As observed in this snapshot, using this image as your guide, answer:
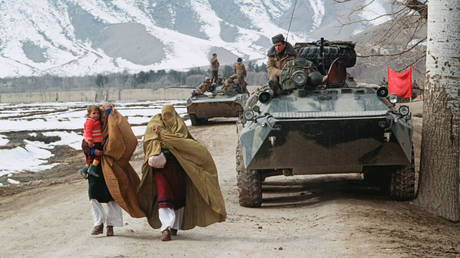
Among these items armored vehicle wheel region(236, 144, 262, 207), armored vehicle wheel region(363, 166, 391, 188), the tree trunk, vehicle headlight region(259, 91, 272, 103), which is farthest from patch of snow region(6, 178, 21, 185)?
the tree trunk

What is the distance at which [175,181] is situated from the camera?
7.27 m

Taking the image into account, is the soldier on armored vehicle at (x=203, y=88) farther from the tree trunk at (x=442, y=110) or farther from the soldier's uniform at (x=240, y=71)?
the tree trunk at (x=442, y=110)

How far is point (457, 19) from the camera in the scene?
8094 mm

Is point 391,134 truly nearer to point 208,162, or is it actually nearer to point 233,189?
point 208,162

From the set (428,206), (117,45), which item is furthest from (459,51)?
(117,45)

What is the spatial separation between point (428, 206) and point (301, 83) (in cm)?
230

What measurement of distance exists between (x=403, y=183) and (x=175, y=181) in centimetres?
339

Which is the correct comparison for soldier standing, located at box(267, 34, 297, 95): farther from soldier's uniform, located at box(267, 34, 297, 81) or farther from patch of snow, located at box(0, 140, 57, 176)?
patch of snow, located at box(0, 140, 57, 176)

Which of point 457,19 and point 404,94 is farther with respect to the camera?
point 404,94

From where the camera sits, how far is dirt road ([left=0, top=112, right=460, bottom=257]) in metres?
6.45

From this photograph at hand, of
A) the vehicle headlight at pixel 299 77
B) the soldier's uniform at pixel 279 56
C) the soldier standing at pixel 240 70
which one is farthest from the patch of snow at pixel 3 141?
the vehicle headlight at pixel 299 77

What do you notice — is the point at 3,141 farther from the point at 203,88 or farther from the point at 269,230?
the point at 269,230

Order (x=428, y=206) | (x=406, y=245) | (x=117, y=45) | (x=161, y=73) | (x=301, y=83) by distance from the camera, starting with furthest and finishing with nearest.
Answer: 1. (x=117, y=45)
2. (x=161, y=73)
3. (x=301, y=83)
4. (x=428, y=206)
5. (x=406, y=245)

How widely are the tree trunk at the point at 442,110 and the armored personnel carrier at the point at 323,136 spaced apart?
Result: 0.39m
